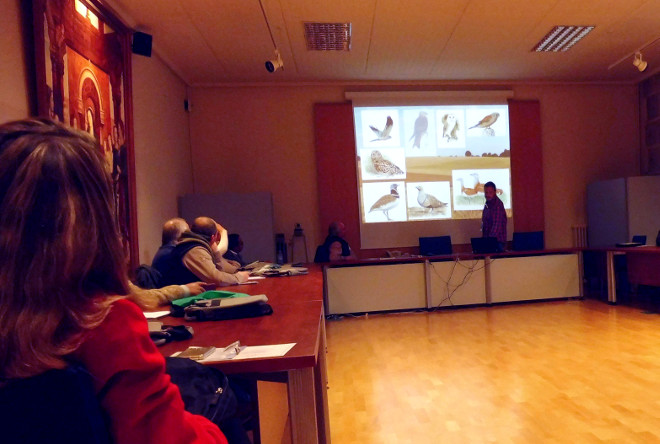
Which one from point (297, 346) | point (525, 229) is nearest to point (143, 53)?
point (297, 346)

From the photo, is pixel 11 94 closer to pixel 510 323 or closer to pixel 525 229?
pixel 510 323

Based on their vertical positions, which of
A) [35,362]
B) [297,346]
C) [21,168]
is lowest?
[297,346]

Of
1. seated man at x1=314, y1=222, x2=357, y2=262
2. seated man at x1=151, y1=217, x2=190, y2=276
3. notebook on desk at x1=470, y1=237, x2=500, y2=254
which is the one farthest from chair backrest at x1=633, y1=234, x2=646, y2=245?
seated man at x1=151, y1=217, x2=190, y2=276

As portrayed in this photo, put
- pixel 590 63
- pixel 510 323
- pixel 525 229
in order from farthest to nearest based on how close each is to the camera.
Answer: pixel 525 229 → pixel 590 63 → pixel 510 323

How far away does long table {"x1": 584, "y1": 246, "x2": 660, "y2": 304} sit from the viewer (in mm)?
5000

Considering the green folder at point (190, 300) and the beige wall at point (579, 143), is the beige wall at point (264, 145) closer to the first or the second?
the beige wall at point (579, 143)

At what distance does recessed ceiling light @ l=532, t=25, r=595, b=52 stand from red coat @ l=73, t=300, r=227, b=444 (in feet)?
19.3

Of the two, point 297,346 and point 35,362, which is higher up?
point 35,362

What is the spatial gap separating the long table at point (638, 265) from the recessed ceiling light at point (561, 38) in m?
2.61

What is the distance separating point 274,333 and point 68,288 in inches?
39.6

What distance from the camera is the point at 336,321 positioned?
218 inches

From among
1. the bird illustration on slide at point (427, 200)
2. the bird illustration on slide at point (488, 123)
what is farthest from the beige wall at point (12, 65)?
the bird illustration on slide at point (488, 123)

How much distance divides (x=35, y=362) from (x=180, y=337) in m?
1.01

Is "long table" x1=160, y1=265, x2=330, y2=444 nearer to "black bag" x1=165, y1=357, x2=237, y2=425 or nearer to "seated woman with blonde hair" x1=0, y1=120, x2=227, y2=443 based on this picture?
"black bag" x1=165, y1=357, x2=237, y2=425
